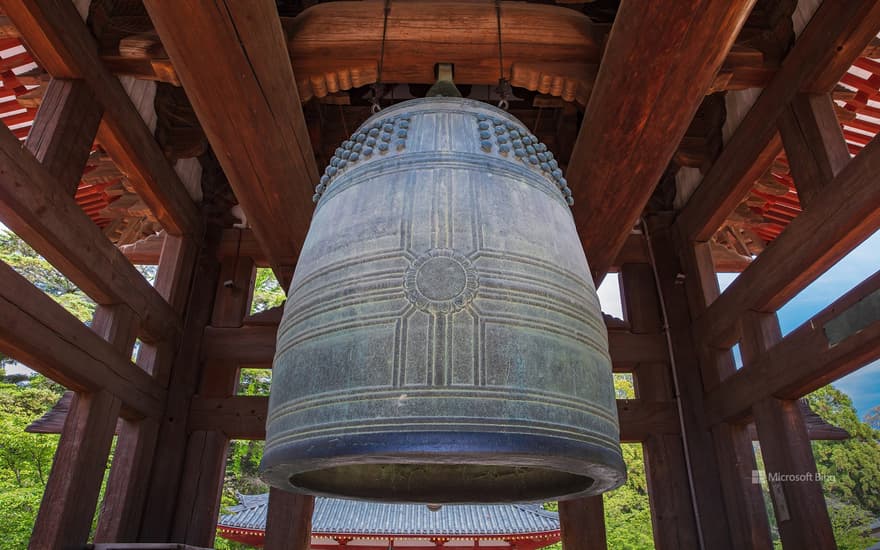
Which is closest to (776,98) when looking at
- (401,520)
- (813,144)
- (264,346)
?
(813,144)

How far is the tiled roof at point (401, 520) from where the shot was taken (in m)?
8.98

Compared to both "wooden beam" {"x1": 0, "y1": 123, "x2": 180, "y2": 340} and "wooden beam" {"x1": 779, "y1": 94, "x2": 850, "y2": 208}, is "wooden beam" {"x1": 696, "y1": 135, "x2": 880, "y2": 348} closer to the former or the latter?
"wooden beam" {"x1": 779, "y1": 94, "x2": 850, "y2": 208}

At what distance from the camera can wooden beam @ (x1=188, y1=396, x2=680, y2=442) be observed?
181 inches

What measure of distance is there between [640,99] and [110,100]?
11.4 ft

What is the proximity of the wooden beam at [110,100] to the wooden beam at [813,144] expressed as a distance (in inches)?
177

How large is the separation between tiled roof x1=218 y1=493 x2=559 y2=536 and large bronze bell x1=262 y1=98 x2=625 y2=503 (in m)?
7.89

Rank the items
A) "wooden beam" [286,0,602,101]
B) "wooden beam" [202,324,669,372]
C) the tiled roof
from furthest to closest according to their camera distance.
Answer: the tiled roof < "wooden beam" [202,324,669,372] < "wooden beam" [286,0,602,101]

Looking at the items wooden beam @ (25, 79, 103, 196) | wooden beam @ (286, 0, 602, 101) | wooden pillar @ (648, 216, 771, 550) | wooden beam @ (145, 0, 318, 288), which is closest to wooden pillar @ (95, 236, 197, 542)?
wooden beam @ (25, 79, 103, 196)

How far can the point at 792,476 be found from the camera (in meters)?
3.55

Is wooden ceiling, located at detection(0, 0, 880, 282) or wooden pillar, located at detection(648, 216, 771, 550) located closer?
wooden ceiling, located at detection(0, 0, 880, 282)

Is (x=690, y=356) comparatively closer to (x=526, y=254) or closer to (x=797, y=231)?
(x=797, y=231)

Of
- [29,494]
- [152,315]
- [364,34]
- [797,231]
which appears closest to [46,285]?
[29,494]

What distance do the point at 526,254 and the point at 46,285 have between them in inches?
628

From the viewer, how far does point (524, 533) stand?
920 centimetres
